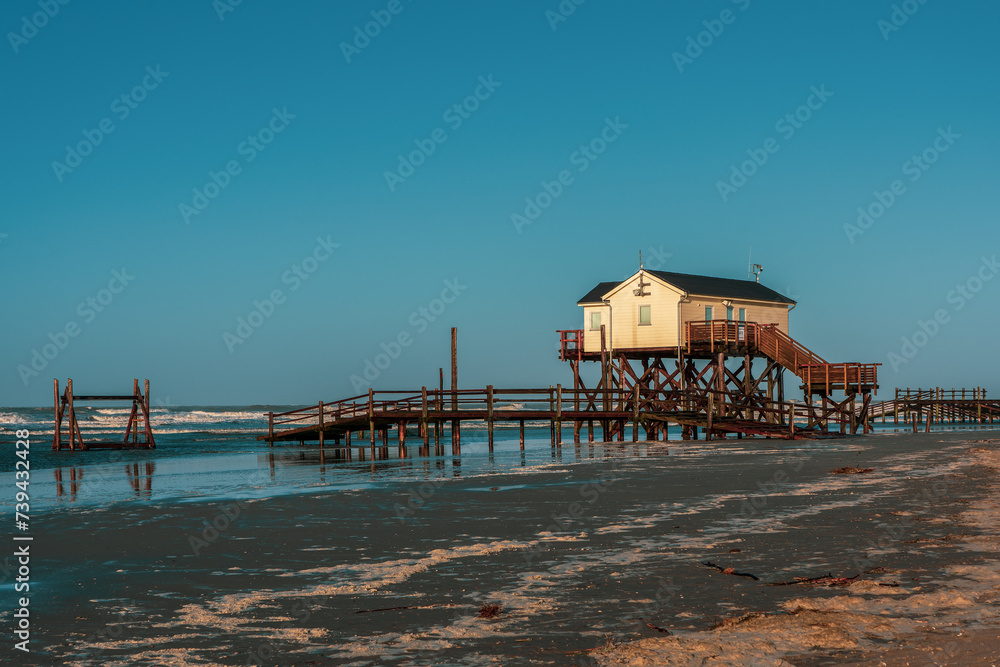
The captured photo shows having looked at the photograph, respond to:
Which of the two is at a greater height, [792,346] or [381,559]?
[792,346]

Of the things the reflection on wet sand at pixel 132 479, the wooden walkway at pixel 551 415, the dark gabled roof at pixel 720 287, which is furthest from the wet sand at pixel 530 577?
the dark gabled roof at pixel 720 287

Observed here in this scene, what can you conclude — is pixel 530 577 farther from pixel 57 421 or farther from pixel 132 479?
pixel 57 421

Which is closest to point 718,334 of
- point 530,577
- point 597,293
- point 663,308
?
Result: point 663,308

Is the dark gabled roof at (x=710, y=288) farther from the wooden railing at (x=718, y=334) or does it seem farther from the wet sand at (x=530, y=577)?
the wet sand at (x=530, y=577)

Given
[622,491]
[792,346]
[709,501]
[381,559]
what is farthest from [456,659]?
[792,346]

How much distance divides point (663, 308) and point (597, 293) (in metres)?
4.92

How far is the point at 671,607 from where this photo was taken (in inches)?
299

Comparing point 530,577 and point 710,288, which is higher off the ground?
point 710,288

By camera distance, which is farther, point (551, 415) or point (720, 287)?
point (720, 287)

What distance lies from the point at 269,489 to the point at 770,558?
12.8 m

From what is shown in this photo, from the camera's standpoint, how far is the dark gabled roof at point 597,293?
4678cm

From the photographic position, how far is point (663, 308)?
44.2 metres

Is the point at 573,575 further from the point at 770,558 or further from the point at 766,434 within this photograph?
the point at 766,434

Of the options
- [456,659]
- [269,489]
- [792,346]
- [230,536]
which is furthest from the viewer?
[792,346]
